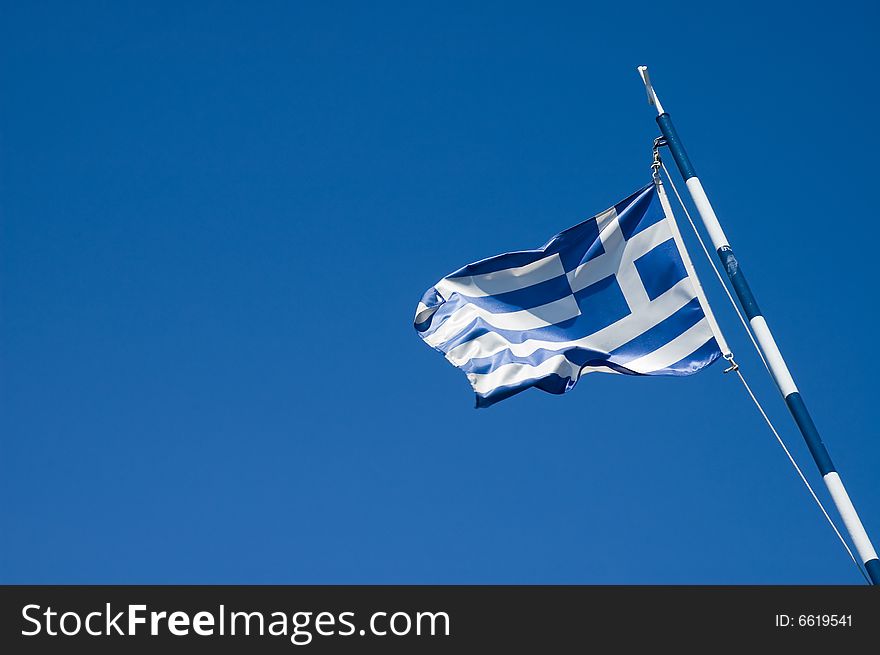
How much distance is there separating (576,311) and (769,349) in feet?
14.3

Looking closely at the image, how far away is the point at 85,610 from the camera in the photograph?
15.5 meters

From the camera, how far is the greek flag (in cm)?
2150

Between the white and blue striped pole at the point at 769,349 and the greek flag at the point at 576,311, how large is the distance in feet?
4.44

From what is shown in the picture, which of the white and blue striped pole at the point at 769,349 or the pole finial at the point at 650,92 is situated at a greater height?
the pole finial at the point at 650,92

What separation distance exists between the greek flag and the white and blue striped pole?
135 centimetres

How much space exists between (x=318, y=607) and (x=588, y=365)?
25.9 ft

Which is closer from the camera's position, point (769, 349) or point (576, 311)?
point (769, 349)

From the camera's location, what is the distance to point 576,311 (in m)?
22.8

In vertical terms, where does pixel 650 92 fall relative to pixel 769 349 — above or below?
above

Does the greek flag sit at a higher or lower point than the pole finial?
lower

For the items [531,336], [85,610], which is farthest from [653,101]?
[85,610]

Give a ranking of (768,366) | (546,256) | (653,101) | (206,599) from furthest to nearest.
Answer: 1. (546,256)
2. (653,101)
3. (768,366)
4. (206,599)

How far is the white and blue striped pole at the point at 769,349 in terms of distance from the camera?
58.2 ft

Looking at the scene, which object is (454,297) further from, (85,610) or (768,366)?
(85,610)
